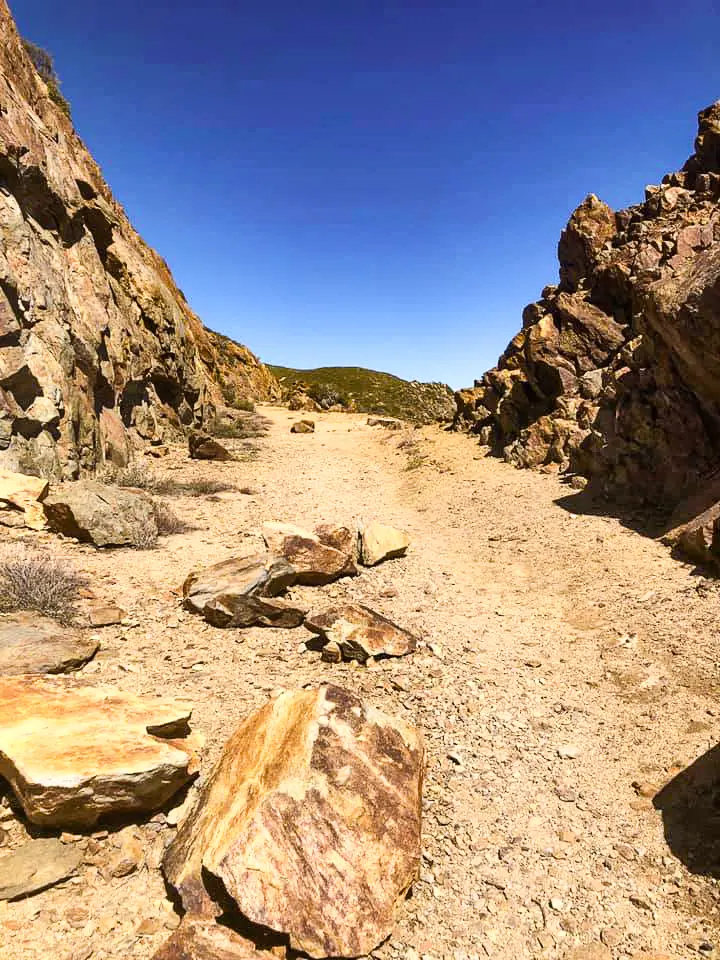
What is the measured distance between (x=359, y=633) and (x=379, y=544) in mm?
3510

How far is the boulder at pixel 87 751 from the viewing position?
361 centimetres

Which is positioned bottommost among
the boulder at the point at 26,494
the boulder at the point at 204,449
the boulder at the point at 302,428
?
the boulder at the point at 26,494

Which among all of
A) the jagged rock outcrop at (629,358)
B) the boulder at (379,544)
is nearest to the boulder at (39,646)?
the boulder at (379,544)

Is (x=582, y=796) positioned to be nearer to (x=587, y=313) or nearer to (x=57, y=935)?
(x=57, y=935)

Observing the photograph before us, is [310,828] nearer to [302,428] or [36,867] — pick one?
[36,867]

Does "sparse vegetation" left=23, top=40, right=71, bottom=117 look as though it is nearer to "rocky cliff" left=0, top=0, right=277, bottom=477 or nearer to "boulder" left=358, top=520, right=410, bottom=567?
"rocky cliff" left=0, top=0, right=277, bottom=477

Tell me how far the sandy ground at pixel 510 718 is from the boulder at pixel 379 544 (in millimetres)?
235

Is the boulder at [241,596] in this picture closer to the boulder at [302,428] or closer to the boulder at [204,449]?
the boulder at [204,449]

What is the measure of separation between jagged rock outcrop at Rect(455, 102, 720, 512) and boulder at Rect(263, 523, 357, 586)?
713 centimetres

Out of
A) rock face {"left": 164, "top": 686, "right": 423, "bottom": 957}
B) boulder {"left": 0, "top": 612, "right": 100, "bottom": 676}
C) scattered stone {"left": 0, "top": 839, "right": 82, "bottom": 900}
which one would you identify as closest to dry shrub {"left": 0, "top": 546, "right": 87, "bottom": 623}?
boulder {"left": 0, "top": 612, "right": 100, "bottom": 676}

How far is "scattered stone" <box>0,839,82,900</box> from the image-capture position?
327cm

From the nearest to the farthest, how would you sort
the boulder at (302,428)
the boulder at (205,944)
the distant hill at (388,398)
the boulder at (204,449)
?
the boulder at (205,944), the boulder at (204,449), the boulder at (302,428), the distant hill at (388,398)

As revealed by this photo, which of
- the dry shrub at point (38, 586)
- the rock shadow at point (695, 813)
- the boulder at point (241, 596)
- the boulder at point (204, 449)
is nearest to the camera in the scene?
the rock shadow at point (695, 813)

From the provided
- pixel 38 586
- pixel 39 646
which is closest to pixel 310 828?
pixel 39 646
